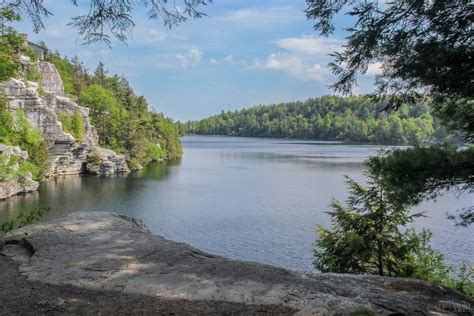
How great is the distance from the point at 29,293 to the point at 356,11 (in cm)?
602

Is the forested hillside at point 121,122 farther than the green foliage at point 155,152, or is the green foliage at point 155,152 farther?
the green foliage at point 155,152

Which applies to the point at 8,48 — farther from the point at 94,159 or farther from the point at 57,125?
the point at 94,159

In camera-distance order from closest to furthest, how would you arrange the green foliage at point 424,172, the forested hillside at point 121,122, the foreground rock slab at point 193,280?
1. the foreground rock slab at point 193,280
2. the green foliage at point 424,172
3. the forested hillside at point 121,122

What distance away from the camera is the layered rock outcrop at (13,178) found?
123ft

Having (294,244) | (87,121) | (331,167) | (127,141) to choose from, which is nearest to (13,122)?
(87,121)

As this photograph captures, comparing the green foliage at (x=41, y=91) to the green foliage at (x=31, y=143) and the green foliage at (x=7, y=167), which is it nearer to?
the green foliage at (x=31, y=143)

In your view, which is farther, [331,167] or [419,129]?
[419,129]

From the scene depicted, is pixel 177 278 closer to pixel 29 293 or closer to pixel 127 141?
pixel 29 293

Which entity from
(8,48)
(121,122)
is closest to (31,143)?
(121,122)

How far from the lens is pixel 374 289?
6859 millimetres

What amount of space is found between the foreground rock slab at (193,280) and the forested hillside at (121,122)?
53.1 m

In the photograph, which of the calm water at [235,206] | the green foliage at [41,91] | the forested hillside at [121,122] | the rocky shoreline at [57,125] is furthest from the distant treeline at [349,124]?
the green foliage at [41,91]

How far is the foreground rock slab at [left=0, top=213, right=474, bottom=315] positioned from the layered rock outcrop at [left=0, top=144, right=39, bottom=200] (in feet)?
106

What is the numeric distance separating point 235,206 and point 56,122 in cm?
2776
